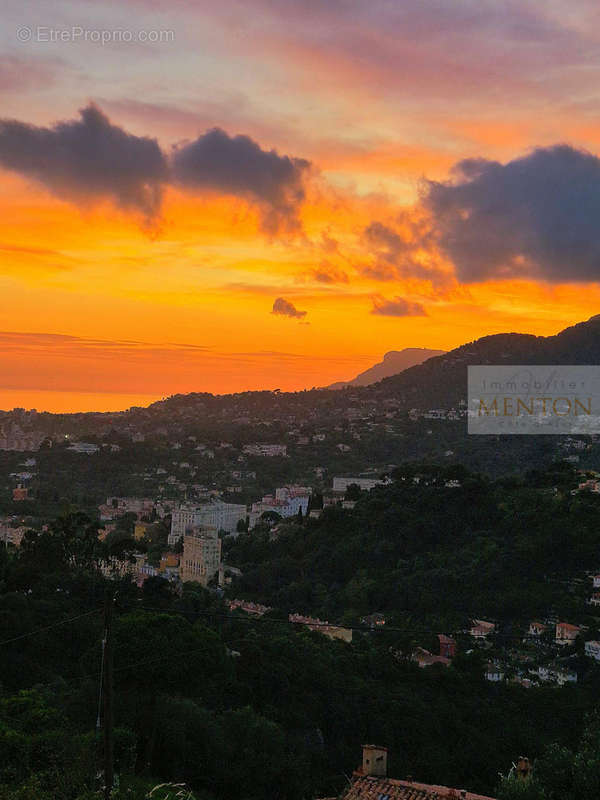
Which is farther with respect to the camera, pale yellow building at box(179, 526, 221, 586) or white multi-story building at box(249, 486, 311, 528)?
white multi-story building at box(249, 486, 311, 528)

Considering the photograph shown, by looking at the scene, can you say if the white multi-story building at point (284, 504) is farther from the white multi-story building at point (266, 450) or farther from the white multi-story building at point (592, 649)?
the white multi-story building at point (592, 649)

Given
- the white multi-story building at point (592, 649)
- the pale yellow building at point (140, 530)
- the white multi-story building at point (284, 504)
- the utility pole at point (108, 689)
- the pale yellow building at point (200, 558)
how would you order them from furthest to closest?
the white multi-story building at point (284, 504), the pale yellow building at point (140, 530), the pale yellow building at point (200, 558), the white multi-story building at point (592, 649), the utility pole at point (108, 689)

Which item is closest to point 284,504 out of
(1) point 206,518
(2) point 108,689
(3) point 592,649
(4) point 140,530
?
(1) point 206,518

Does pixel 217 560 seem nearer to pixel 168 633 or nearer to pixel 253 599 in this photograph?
pixel 253 599

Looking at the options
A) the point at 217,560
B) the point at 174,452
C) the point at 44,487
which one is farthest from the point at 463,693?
the point at 174,452

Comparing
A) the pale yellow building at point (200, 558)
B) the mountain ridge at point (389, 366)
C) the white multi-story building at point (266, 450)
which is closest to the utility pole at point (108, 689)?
the pale yellow building at point (200, 558)

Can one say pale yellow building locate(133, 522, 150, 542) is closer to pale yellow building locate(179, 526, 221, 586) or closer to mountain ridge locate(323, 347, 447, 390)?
pale yellow building locate(179, 526, 221, 586)

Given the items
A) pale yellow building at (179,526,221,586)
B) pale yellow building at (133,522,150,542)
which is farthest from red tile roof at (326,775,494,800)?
pale yellow building at (133,522,150,542)
